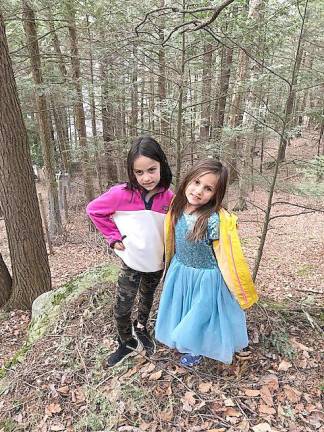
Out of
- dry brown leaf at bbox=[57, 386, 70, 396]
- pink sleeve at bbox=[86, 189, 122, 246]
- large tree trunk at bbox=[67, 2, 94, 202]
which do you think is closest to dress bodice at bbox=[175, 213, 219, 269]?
pink sleeve at bbox=[86, 189, 122, 246]

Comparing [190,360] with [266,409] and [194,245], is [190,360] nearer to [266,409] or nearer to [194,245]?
[266,409]

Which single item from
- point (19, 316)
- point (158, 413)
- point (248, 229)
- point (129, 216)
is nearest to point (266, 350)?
point (158, 413)

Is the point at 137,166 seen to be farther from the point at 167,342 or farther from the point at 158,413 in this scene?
the point at 158,413

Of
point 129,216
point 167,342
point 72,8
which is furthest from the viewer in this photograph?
point 72,8

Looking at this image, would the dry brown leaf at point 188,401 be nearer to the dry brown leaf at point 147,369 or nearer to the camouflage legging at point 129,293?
the dry brown leaf at point 147,369

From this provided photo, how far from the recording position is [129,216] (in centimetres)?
252

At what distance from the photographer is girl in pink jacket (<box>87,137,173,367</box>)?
2387mm

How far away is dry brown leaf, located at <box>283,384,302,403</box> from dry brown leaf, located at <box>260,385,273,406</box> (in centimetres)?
13

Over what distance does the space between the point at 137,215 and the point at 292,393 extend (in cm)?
172

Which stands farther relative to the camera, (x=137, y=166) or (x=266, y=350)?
(x=266, y=350)

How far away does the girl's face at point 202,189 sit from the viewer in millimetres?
2281

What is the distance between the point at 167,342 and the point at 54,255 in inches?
317

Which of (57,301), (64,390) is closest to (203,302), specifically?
(64,390)

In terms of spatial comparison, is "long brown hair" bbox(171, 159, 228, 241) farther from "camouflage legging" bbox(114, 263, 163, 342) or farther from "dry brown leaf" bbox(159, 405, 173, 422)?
"dry brown leaf" bbox(159, 405, 173, 422)
